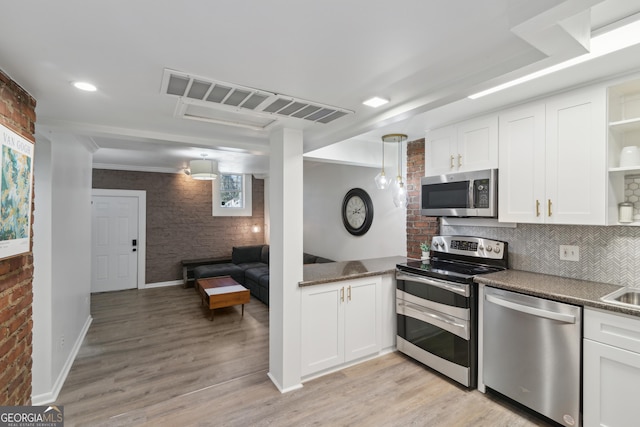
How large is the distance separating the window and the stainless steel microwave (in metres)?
4.95

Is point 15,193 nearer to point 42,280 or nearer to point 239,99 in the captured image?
point 42,280

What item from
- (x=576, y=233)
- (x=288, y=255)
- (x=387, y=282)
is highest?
(x=576, y=233)

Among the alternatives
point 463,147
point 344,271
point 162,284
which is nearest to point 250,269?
point 162,284

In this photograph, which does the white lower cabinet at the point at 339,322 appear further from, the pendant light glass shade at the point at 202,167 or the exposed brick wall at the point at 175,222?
the exposed brick wall at the point at 175,222

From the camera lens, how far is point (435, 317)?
109 inches

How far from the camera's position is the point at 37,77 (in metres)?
1.71

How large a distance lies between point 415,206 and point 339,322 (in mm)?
1735

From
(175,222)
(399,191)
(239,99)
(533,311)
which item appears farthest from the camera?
(175,222)

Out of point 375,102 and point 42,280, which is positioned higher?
point 375,102

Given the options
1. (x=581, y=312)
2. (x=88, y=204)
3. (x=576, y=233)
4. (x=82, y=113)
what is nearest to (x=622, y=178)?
(x=576, y=233)

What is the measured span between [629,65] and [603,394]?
6.54 ft

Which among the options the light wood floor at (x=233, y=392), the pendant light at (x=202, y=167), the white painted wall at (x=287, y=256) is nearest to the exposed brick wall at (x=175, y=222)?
the pendant light at (x=202, y=167)

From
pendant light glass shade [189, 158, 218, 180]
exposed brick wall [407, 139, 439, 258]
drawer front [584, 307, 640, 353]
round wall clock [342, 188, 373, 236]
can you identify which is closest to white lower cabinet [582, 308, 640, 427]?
drawer front [584, 307, 640, 353]

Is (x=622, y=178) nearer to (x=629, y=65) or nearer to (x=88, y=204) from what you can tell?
(x=629, y=65)
